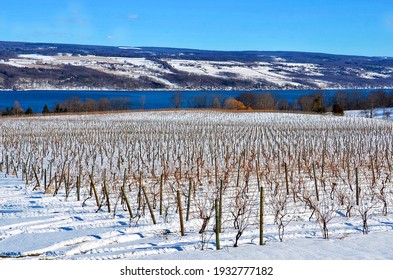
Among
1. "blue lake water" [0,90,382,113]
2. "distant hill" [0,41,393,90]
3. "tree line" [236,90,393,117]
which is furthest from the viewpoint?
"distant hill" [0,41,393,90]

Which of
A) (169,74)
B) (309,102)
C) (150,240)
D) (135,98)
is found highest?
(169,74)

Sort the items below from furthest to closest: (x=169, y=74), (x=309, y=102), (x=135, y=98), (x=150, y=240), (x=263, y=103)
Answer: (x=169, y=74)
(x=135, y=98)
(x=263, y=103)
(x=309, y=102)
(x=150, y=240)

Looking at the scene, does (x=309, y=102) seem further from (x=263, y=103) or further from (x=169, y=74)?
(x=169, y=74)

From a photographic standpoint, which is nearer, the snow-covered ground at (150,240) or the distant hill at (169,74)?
the snow-covered ground at (150,240)

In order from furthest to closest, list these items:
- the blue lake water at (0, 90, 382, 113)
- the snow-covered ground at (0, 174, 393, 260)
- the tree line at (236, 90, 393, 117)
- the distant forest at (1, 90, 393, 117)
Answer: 1. the blue lake water at (0, 90, 382, 113)
2. the tree line at (236, 90, 393, 117)
3. the distant forest at (1, 90, 393, 117)
4. the snow-covered ground at (0, 174, 393, 260)

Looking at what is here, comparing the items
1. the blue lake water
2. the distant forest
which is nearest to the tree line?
the distant forest

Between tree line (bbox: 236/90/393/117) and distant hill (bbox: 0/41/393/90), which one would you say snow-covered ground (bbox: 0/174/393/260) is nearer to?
tree line (bbox: 236/90/393/117)

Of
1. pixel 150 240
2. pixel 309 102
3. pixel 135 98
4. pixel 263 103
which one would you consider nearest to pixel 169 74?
pixel 135 98

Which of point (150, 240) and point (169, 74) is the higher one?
point (169, 74)

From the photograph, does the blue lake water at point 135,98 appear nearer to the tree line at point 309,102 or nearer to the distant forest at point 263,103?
the distant forest at point 263,103

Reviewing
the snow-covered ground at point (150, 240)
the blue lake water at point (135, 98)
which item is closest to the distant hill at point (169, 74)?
the blue lake water at point (135, 98)

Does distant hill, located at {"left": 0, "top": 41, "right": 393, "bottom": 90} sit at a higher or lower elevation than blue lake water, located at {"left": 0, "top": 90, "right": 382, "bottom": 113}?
higher

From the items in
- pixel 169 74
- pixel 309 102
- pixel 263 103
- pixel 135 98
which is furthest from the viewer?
pixel 169 74

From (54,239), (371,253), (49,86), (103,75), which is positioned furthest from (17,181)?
(103,75)
